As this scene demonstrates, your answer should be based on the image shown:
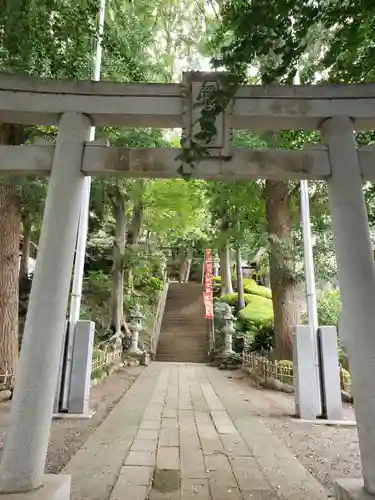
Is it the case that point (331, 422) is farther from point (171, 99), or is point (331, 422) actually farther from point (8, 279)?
point (8, 279)

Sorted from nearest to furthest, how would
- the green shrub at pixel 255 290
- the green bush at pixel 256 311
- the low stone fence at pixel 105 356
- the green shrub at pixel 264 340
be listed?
1. the low stone fence at pixel 105 356
2. the green shrub at pixel 264 340
3. the green bush at pixel 256 311
4. the green shrub at pixel 255 290

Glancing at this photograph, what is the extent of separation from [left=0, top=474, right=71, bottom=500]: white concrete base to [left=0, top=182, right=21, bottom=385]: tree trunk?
5278mm

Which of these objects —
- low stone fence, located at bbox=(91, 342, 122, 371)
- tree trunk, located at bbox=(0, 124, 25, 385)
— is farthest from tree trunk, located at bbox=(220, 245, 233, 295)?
tree trunk, located at bbox=(0, 124, 25, 385)

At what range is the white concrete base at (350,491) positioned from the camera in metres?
2.67

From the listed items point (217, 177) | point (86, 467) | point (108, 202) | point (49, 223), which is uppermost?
point (108, 202)

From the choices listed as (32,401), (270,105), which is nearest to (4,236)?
(32,401)

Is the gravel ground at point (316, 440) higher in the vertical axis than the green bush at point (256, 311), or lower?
lower

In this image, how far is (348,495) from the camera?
2.74m

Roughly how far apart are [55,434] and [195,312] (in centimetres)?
1688

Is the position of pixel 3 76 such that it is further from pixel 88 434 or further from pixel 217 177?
pixel 88 434

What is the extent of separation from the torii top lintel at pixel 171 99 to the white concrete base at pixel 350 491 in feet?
9.95

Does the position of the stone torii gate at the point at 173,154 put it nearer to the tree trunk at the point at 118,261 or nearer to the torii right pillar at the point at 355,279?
the torii right pillar at the point at 355,279

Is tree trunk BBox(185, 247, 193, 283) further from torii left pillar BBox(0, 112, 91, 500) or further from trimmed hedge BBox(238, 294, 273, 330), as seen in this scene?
torii left pillar BBox(0, 112, 91, 500)

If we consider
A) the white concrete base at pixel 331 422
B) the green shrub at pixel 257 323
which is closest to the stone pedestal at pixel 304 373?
the white concrete base at pixel 331 422
